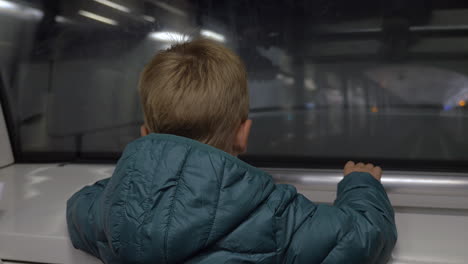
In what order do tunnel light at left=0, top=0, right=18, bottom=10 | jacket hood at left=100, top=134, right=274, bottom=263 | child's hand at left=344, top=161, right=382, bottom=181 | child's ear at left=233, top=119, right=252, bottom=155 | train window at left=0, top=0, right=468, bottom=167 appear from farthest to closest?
1. tunnel light at left=0, top=0, right=18, bottom=10
2. train window at left=0, top=0, right=468, bottom=167
3. child's hand at left=344, top=161, right=382, bottom=181
4. child's ear at left=233, top=119, right=252, bottom=155
5. jacket hood at left=100, top=134, right=274, bottom=263

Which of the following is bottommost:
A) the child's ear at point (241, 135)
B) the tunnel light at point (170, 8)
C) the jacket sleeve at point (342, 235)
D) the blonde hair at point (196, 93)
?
the jacket sleeve at point (342, 235)

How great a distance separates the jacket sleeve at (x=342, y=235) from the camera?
58cm

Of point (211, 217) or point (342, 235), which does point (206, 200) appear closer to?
point (211, 217)

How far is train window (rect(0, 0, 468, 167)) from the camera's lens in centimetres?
100

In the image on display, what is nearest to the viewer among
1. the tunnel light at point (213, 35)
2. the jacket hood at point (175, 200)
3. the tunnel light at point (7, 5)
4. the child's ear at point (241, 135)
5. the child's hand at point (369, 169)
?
the jacket hood at point (175, 200)

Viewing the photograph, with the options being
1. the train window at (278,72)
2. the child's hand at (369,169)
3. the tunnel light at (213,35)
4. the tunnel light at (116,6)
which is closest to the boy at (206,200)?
the child's hand at (369,169)

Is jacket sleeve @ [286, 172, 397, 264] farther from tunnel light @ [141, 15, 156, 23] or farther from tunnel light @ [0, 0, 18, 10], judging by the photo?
tunnel light @ [0, 0, 18, 10]

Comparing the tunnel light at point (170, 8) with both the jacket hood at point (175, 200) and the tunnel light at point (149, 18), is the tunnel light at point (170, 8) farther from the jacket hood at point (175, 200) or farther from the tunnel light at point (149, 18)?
the jacket hood at point (175, 200)

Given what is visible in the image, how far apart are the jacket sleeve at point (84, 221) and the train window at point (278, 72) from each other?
400 millimetres

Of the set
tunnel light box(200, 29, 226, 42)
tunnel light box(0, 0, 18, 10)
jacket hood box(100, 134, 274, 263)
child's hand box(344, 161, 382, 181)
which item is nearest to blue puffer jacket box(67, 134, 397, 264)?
jacket hood box(100, 134, 274, 263)

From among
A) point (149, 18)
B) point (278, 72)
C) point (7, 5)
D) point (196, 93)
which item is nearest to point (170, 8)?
point (149, 18)

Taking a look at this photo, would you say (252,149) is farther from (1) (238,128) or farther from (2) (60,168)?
(2) (60,168)

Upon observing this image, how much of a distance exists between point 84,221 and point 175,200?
0.26m

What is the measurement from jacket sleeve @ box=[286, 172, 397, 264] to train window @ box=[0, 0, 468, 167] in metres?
0.45
